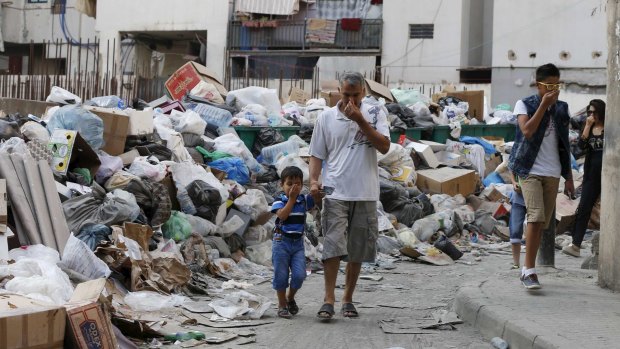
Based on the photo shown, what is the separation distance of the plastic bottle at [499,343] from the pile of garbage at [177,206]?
67.9 inches

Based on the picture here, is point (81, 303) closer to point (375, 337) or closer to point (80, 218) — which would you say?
point (375, 337)

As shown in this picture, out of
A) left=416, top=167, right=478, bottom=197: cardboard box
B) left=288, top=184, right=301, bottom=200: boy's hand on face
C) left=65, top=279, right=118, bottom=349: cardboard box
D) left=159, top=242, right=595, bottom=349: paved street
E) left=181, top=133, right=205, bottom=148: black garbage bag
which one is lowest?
left=159, top=242, right=595, bottom=349: paved street

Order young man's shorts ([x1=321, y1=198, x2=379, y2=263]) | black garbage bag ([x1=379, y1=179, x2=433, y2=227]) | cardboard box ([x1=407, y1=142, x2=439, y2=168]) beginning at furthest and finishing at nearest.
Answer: cardboard box ([x1=407, y1=142, x2=439, y2=168])
black garbage bag ([x1=379, y1=179, x2=433, y2=227])
young man's shorts ([x1=321, y1=198, x2=379, y2=263])

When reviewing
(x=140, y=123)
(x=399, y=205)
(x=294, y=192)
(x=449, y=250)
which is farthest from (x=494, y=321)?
(x=399, y=205)

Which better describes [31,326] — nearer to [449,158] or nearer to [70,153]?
[70,153]

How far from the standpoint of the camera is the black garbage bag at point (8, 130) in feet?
30.2

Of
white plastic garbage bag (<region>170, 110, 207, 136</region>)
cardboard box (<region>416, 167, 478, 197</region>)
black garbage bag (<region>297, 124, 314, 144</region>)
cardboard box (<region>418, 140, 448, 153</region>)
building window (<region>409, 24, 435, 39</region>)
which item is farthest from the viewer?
building window (<region>409, 24, 435, 39</region>)

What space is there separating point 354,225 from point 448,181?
26.1ft

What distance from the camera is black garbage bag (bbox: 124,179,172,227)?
357 inches

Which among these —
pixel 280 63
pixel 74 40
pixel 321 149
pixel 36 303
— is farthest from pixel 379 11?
pixel 36 303

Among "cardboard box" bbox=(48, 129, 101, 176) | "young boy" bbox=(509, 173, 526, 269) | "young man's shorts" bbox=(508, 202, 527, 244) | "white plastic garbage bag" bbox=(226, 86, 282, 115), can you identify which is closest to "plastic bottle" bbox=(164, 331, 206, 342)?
"cardboard box" bbox=(48, 129, 101, 176)

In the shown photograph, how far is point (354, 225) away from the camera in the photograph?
6816 mm

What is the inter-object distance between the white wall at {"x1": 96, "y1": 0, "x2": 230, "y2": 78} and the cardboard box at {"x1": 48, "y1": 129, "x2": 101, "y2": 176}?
1010 inches

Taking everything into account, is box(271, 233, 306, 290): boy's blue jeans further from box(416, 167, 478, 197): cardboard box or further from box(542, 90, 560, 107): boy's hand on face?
box(416, 167, 478, 197): cardboard box
